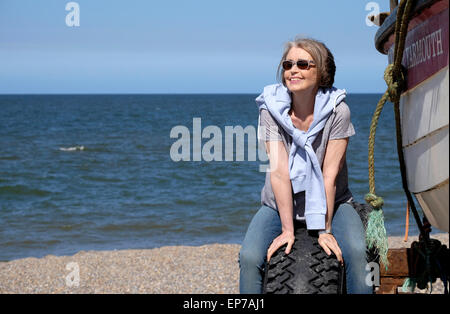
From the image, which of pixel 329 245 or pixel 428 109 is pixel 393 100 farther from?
pixel 329 245

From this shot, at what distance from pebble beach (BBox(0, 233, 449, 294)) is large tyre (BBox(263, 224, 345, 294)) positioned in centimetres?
388

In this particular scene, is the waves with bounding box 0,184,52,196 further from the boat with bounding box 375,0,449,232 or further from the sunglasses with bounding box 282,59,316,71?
the boat with bounding box 375,0,449,232

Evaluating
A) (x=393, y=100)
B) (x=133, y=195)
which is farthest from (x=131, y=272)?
(x=133, y=195)

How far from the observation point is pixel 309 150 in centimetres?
289

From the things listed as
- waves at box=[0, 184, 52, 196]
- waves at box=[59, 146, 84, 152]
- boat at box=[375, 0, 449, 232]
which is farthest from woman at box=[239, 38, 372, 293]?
waves at box=[59, 146, 84, 152]

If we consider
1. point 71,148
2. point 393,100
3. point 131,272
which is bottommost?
point 131,272

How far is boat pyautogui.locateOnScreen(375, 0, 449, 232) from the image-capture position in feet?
7.37

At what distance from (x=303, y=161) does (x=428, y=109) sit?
76cm

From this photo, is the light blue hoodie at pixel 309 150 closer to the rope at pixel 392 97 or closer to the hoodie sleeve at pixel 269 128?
the hoodie sleeve at pixel 269 128

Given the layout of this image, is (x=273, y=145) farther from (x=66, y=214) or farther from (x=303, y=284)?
(x=66, y=214)

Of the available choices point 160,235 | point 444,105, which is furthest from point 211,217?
point 444,105

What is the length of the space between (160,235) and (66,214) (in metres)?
2.97

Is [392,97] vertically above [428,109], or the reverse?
[392,97]
